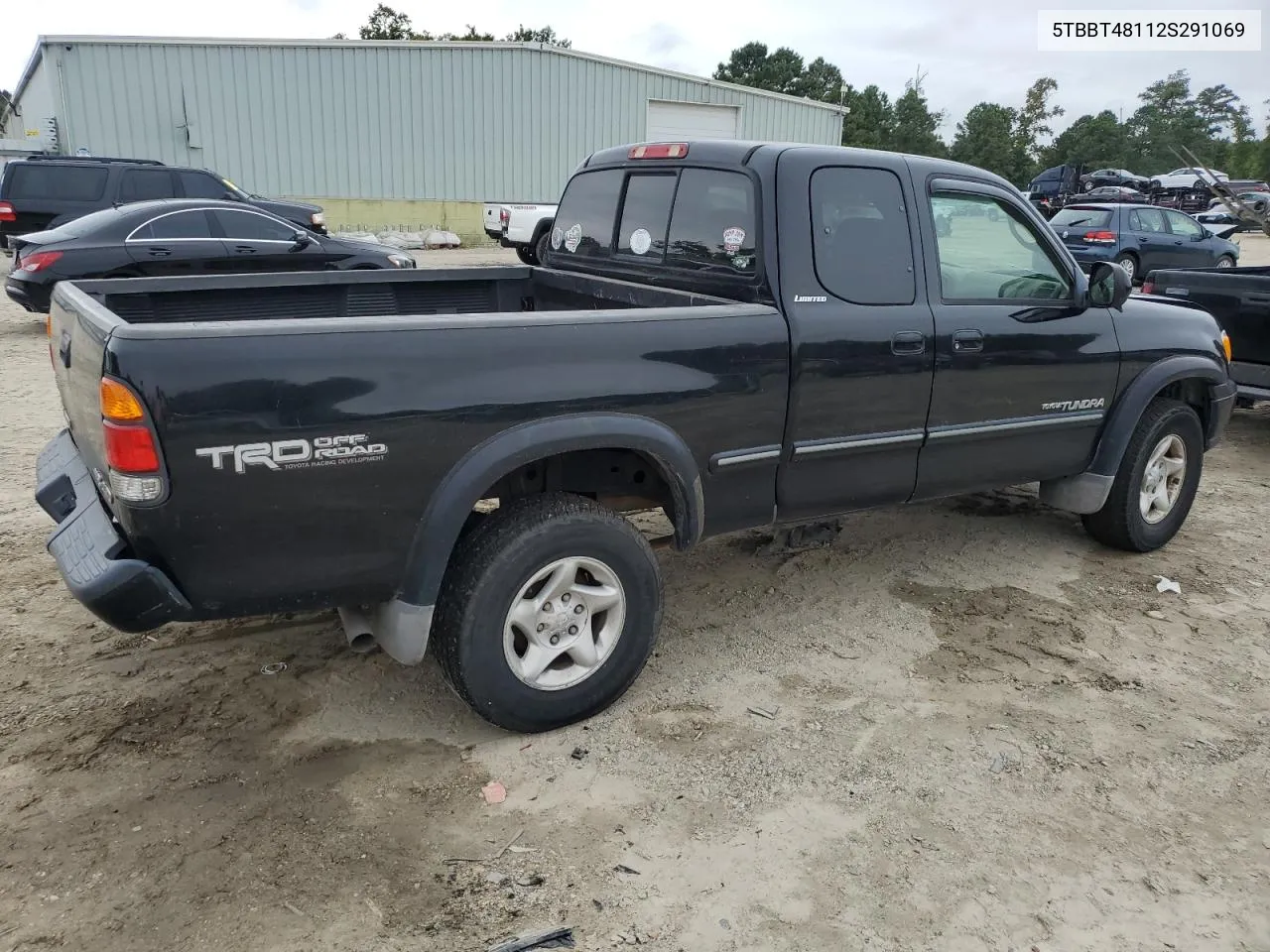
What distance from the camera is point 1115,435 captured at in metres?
4.77

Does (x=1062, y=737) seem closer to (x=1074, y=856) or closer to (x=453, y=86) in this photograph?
(x=1074, y=856)

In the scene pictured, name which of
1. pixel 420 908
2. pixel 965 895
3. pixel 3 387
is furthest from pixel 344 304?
pixel 3 387

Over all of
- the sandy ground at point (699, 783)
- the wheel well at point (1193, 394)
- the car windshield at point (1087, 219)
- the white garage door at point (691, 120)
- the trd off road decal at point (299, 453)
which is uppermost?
the white garage door at point (691, 120)

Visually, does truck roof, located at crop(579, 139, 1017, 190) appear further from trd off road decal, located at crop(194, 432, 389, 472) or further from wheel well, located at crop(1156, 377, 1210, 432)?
trd off road decal, located at crop(194, 432, 389, 472)

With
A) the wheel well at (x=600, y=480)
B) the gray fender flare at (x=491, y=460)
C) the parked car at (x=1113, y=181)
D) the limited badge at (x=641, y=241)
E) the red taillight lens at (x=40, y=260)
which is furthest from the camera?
the parked car at (x=1113, y=181)

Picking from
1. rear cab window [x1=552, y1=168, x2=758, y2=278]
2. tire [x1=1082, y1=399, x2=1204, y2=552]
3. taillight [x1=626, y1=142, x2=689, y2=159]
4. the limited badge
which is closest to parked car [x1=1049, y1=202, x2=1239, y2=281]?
tire [x1=1082, y1=399, x2=1204, y2=552]

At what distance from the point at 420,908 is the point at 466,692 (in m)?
0.75

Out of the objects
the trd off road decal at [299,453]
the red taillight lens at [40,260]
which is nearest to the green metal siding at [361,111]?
the red taillight lens at [40,260]

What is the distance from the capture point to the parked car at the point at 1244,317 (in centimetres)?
723

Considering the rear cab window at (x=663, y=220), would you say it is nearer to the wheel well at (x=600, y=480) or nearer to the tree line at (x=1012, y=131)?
the wheel well at (x=600, y=480)

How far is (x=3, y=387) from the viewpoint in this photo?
326 inches

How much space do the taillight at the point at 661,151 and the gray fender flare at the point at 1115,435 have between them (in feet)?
8.08

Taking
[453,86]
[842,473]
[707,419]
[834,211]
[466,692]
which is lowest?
[466,692]

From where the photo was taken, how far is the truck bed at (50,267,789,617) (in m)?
2.56
